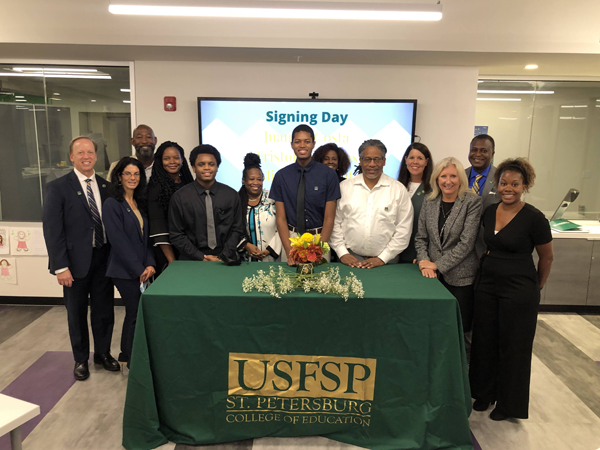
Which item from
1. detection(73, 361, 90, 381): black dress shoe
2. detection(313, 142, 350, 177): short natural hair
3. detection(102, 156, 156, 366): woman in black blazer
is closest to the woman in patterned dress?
detection(102, 156, 156, 366): woman in black blazer

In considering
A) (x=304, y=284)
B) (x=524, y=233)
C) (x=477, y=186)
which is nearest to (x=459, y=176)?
(x=524, y=233)

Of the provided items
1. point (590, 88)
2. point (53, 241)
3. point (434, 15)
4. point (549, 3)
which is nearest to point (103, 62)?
point (53, 241)

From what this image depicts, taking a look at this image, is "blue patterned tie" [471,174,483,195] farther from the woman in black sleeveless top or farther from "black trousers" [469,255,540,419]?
"black trousers" [469,255,540,419]

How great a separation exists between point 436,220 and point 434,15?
1627 mm

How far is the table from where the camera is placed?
1595mm

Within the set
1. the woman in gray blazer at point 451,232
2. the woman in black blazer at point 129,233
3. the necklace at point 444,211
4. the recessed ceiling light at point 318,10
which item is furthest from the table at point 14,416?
the recessed ceiling light at point 318,10

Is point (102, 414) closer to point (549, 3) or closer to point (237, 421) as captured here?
point (237, 421)

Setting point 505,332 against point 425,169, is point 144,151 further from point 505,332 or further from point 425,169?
point 505,332

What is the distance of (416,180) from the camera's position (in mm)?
3207

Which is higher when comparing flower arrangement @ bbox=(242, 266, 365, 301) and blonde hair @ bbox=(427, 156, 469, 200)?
blonde hair @ bbox=(427, 156, 469, 200)

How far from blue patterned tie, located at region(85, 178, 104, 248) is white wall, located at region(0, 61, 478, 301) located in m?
1.61

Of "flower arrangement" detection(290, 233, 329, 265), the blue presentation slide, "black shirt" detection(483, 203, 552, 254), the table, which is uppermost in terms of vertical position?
the blue presentation slide

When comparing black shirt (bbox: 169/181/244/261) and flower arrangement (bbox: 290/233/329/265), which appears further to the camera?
black shirt (bbox: 169/181/244/261)

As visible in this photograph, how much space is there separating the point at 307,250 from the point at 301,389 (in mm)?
776
